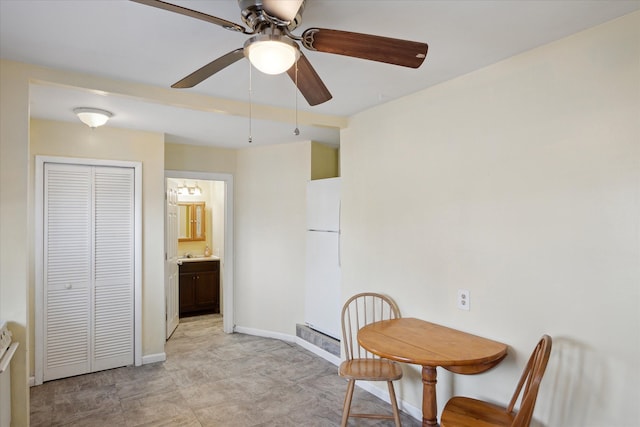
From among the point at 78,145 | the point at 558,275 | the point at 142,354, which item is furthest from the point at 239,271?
the point at 558,275

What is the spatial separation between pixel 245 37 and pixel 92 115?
178 centimetres

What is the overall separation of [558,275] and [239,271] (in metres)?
3.70

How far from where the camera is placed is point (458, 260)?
7.93ft

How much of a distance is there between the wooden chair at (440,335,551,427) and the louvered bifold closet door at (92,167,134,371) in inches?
122

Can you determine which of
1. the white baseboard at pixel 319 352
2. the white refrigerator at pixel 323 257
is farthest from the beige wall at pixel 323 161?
the white baseboard at pixel 319 352

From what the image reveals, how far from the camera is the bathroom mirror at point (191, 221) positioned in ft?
19.8

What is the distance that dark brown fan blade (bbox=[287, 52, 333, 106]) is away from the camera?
158 centimetres

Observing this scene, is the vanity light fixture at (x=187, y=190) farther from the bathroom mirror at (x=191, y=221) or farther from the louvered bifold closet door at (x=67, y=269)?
the louvered bifold closet door at (x=67, y=269)

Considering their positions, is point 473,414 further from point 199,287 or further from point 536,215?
point 199,287

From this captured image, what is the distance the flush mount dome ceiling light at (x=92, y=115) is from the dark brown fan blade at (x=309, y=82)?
2.02m

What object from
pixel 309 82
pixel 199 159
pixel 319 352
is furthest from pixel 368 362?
pixel 199 159

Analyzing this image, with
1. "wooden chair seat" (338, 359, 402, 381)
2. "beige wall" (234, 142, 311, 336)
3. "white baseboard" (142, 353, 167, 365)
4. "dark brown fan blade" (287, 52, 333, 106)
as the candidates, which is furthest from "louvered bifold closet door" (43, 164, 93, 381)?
"dark brown fan blade" (287, 52, 333, 106)

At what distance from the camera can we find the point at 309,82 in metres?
1.72

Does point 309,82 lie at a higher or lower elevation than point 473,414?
higher
